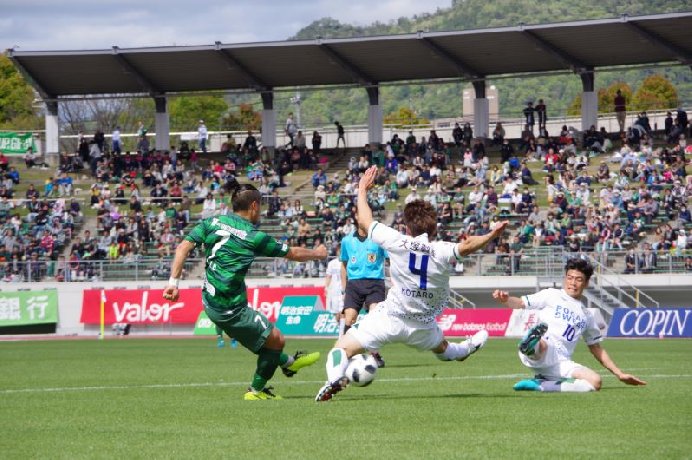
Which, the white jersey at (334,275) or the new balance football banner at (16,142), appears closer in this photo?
the white jersey at (334,275)

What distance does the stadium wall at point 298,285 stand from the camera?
34.5 metres

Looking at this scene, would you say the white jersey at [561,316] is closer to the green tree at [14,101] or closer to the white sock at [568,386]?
the white sock at [568,386]

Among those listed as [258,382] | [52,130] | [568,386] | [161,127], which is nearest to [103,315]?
[161,127]

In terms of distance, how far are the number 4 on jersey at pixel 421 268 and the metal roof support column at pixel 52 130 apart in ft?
145

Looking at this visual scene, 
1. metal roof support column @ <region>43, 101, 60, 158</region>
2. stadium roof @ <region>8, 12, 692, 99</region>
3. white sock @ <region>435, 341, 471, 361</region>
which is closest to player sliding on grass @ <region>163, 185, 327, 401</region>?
white sock @ <region>435, 341, 471, 361</region>

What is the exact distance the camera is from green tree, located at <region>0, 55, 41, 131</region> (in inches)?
3649

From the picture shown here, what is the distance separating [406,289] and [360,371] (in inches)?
35.6

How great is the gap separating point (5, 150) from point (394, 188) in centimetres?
1919

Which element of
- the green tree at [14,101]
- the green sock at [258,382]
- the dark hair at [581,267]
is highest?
the green tree at [14,101]

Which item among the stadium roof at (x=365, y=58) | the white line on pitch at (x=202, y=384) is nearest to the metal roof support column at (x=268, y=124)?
the stadium roof at (x=365, y=58)

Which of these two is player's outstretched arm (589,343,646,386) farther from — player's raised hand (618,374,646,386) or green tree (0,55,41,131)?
green tree (0,55,41,131)

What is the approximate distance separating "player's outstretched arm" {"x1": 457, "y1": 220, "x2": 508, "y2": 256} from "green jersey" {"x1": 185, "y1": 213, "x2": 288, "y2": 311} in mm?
2126

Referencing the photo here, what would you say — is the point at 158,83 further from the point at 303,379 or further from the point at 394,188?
the point at 303,379

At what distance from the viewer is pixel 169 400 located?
1162cm
